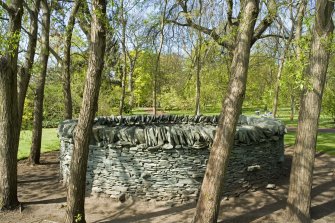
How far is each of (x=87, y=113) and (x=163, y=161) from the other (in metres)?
2.57

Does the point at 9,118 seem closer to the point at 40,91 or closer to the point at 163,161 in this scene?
the point at 163,161

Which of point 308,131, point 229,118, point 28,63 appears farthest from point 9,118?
point 308,131

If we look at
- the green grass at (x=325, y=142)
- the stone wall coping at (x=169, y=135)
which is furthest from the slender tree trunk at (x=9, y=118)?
the green grass at (x=325, y=142)

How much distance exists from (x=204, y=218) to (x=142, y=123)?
7162 millimetres

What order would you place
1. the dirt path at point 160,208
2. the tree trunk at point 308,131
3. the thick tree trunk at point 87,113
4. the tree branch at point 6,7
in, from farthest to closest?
the dirt path at point 160,208 → the tree branch at point 6,7 → the tree trunk at point 308,131 → the thick tree trunk at point 87,113

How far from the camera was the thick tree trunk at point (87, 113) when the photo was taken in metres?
5.18

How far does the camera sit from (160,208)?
23.3 feet

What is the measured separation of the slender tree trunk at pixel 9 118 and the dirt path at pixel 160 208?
488mm

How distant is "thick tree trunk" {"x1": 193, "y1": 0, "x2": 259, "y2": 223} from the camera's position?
5312 mm

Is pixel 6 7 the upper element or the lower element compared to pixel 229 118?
upper

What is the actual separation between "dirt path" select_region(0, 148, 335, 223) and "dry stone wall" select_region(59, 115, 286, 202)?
0.31 m

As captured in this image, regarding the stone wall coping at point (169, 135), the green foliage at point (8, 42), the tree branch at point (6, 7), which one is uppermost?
the tree branch at point (6, 7)

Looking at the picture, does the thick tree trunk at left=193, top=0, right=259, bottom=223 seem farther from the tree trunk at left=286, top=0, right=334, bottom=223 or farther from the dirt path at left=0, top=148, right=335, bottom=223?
the tree trunk at left=286, top=0, right=334, bottom=223

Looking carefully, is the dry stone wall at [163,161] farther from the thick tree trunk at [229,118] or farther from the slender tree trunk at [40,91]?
the slender tree trunk at [40,91]
